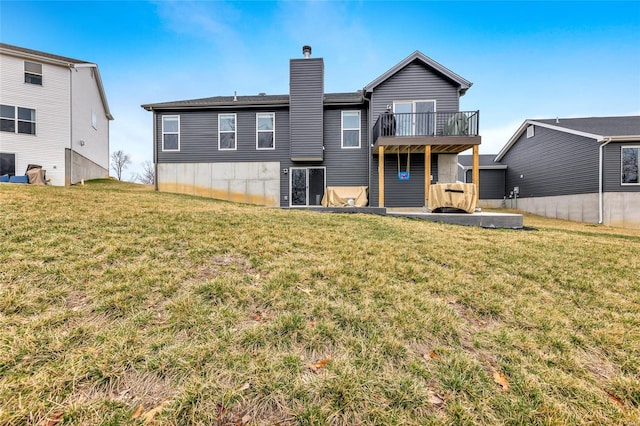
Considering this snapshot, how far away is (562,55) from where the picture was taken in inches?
829

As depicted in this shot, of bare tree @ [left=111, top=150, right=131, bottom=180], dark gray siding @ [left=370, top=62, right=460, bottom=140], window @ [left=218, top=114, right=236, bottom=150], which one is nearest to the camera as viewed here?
dark gray siding @ [left=370, top=62, right=460, bottom=140]

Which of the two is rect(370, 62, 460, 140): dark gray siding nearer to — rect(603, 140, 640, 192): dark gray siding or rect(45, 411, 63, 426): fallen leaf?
rect(603, 140, 640, 192): dark gray siding

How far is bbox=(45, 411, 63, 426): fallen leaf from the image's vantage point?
4.89ft

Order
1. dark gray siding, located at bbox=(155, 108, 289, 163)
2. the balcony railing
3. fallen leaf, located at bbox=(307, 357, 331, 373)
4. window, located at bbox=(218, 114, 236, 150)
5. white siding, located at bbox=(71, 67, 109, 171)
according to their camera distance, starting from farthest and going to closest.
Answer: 1. white siding, located at bbox=(71, 67, 109, 171)
2. window, located at bbox=(218, 114, 236, 150)
3. dark gray siding, located at bbox=(155, 108, 289, 163)
4. the balcony railing
5. fallen leaf, located at bbox=(307, 357, 331, 373)

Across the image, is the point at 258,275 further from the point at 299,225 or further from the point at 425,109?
the point at 425,109

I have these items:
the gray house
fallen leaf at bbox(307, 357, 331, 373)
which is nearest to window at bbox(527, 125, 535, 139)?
the gray house

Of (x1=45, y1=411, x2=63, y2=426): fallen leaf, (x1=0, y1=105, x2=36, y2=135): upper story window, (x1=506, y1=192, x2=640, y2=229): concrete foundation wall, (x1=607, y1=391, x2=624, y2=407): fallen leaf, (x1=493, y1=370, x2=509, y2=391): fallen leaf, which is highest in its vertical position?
(x1=0, y1=105, x2=36, y2=135): upper story window

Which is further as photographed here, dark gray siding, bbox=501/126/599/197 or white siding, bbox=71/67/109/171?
white siding, bbox=71/67/109/171

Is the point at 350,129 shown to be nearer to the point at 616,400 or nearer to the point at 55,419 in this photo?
the point at 616,400

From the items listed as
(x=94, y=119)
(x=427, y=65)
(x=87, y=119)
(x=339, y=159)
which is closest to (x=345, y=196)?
(x=339, y=159)

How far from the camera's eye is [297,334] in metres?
2.31

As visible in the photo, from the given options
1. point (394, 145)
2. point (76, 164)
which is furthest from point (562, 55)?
point (76, 164)

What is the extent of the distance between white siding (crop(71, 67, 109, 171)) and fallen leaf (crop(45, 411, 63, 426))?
19273 millimetres

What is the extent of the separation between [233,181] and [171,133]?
3.90m
